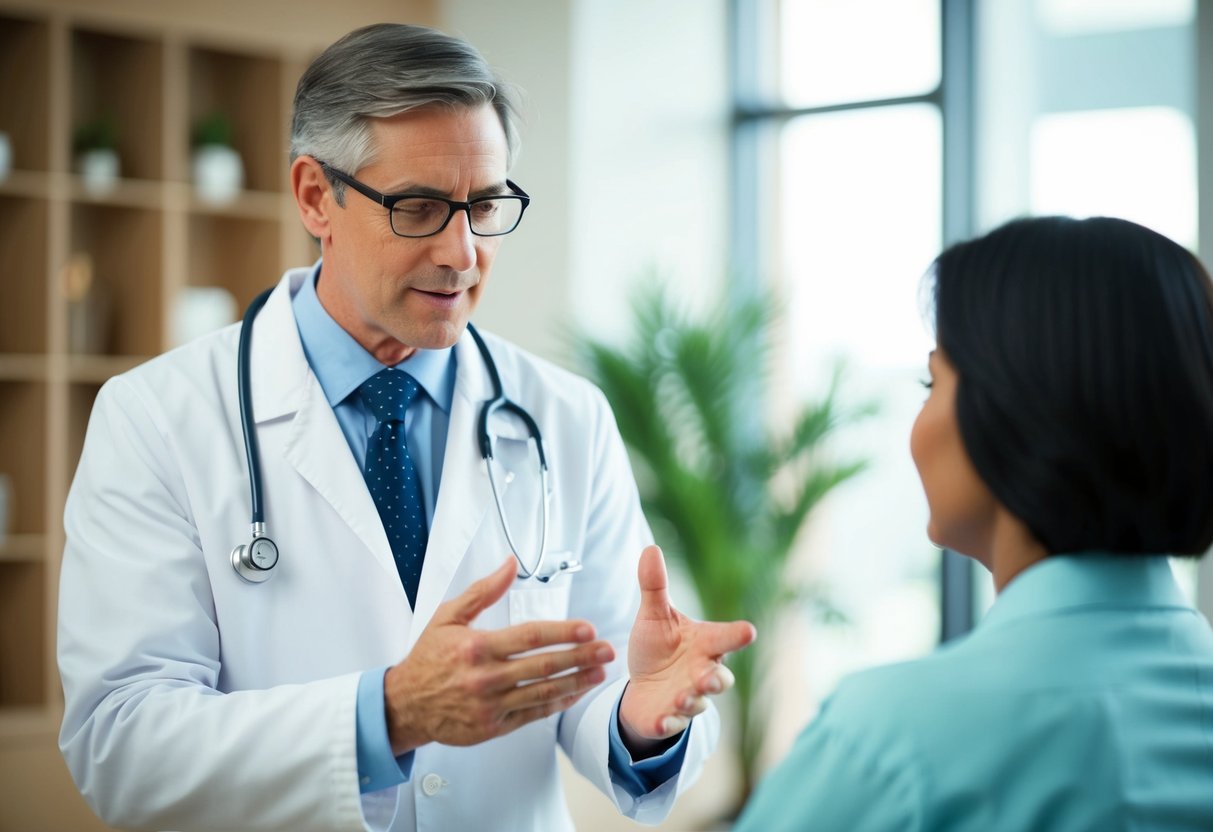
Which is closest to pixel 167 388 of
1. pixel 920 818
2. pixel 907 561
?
pixel 920 818

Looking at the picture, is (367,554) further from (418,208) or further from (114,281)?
(114,281)

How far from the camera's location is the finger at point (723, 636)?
Answer: 127 centimetres

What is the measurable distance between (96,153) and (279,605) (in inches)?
104

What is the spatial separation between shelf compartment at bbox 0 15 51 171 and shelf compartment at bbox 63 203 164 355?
28 cm

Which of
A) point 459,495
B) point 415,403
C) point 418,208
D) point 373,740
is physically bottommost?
point 373,740

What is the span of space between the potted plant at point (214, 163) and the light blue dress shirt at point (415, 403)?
2277 mm

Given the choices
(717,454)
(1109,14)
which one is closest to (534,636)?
(717,454)

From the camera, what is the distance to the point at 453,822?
4.90 ft

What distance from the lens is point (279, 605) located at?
1485mm

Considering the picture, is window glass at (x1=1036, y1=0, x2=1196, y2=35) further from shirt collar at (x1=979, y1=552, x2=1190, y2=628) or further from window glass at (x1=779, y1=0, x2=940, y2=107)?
shirt collar at (x1=979, y1=552, x2=1190, y2=628)

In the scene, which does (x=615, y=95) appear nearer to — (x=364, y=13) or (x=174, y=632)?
(x=364, y=13)

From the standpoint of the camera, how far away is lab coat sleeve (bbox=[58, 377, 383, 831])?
129 centimetres

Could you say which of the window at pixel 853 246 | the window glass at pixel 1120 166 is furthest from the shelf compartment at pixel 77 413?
the window glass at pixel 1120 166

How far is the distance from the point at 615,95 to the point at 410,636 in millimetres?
2964
